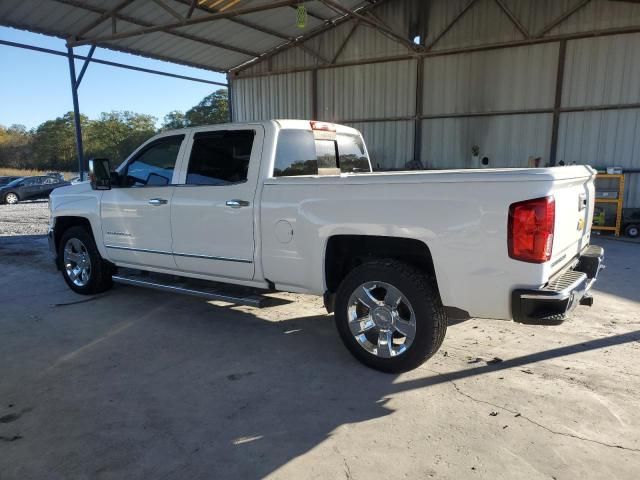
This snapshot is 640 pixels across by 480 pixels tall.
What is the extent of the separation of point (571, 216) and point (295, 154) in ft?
8.03

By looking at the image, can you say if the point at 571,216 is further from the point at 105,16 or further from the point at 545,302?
the point at 105,16

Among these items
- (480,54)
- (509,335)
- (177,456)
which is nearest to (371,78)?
(480,54)

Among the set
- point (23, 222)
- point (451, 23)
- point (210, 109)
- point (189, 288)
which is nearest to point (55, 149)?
point (210, 109)

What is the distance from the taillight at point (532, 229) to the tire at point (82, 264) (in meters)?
4.82

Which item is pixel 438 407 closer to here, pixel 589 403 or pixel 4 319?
pixel 589 403

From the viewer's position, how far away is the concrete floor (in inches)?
104

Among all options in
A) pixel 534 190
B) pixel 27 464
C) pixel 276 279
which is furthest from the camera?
pixel 276 279

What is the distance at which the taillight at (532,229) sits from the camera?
291 cm

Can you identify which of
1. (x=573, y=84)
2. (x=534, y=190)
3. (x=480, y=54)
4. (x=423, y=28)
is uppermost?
(x=423, y=28)

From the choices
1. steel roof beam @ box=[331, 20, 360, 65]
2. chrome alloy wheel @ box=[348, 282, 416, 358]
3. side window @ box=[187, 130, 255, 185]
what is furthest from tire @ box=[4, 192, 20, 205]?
chrome alloy wheel @ box=[348, 282, 416, 358]

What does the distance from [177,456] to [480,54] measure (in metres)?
14.0

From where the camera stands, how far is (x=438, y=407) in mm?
3203

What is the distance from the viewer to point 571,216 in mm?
3465

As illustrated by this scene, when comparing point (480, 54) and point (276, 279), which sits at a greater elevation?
point (480, 54)
